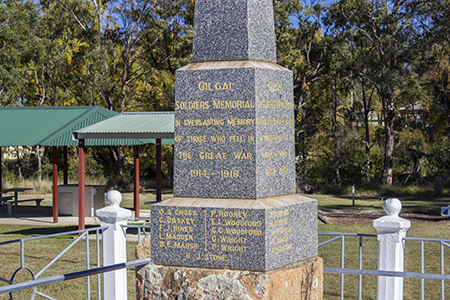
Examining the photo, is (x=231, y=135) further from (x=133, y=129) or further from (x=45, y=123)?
(x=45, y=123)

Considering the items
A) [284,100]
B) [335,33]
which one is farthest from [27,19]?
[284,100]

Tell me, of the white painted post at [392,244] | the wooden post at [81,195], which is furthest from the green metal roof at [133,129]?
the white painted post at [392,244]

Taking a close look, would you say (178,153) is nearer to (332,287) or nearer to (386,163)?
(332,287)

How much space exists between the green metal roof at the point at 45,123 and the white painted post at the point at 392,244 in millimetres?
13126

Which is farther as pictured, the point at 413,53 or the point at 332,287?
the point at 413,53

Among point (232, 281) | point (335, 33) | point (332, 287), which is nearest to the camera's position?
point (232, 281)

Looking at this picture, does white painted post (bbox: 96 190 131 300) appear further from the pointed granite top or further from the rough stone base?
the pointed granite top

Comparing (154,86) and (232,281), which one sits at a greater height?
(154,86)

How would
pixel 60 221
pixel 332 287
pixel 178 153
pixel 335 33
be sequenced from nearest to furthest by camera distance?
1. pixel 178 153
2. pixel 332 287
3. pixel 60 221
4. pixel 335 33

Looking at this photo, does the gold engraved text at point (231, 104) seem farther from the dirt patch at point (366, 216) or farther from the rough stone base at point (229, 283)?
the dirt patch at point (366, 216)

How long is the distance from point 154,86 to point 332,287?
33.5 meters

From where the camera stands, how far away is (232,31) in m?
5.05

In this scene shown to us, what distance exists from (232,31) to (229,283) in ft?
7.57

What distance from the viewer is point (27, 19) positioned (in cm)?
3916
